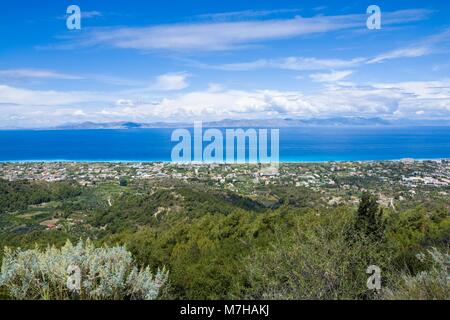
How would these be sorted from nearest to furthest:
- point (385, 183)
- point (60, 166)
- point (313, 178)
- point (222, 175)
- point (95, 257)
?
point (95, 257), point (385, 183), point (313, 178), point (222, 175), point (60, 166)

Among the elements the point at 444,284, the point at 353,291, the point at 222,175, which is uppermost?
the point at 444,284

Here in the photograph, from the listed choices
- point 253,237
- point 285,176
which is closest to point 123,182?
point 285,176

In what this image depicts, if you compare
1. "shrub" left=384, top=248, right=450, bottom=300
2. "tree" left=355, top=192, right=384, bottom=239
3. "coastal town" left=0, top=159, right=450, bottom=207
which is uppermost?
"shrub" left=384, top=248, right=450, bottom=300

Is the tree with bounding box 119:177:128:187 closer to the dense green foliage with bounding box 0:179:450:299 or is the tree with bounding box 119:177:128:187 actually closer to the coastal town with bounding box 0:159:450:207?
the coastal town with bounding box 0:159:450:207

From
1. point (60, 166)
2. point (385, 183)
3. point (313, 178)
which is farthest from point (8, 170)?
point (385, 183)

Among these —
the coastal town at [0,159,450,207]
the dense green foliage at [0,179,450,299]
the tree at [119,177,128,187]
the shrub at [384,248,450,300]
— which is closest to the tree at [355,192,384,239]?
the dense green foliage at [0,179,450,299]

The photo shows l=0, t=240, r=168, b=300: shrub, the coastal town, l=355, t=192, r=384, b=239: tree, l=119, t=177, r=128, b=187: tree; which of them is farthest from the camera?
l=119, t=177, r=128, b=187: tree
